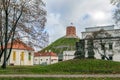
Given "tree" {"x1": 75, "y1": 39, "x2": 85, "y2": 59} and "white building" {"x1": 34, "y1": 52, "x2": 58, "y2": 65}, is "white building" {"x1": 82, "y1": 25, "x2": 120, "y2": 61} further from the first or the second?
"white building" {"x1": 34, "y1": 52, "x2": 58, "y2": 65}

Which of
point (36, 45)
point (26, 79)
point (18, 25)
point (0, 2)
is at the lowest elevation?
point (26, 79)

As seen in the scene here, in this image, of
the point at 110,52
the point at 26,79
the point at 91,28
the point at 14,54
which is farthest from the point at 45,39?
the point at 14,54

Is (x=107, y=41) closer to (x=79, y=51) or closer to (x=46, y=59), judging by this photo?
(x=79, y=51)

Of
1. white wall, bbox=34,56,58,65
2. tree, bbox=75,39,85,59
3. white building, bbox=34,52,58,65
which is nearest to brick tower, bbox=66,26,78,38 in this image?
white building, bbox=34,52,58,65

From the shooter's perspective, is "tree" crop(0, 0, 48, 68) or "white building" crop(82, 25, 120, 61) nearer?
"tree" crop(0, 0, 48, 68)

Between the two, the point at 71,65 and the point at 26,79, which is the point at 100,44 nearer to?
the point at 71,65

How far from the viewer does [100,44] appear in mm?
71562

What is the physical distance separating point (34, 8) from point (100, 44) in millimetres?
34329

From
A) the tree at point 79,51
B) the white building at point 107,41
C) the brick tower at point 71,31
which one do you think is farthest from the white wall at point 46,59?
the tree at point 79,51

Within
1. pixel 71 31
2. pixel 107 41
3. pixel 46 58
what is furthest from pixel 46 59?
pixel 107 41

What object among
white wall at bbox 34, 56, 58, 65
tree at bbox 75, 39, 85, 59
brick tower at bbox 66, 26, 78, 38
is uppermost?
brick tower at bbox 66, 26, 78, 38

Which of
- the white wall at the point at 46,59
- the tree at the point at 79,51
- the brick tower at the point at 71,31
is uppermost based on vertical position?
the brick tower at the point at 71,31

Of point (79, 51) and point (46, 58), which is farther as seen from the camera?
point (46, 58)

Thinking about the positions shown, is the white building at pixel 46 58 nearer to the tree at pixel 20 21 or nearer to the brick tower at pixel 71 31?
the brick tower at pixel 71 31
